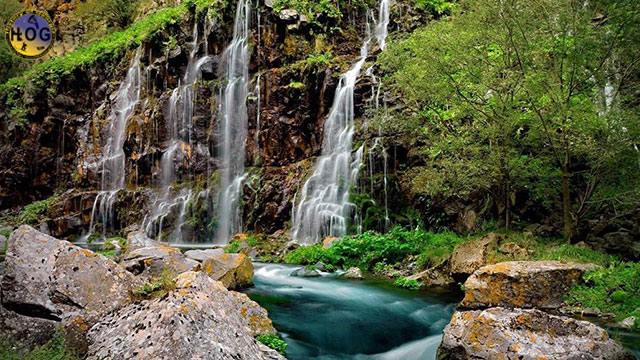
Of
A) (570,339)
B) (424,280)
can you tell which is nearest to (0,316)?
(570,339)

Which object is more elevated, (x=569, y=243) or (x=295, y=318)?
(x=569, y=243)

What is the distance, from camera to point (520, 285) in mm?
8438

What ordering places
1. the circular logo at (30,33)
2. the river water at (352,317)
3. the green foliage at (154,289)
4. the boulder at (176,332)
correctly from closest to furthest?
the boulder at (176,332) → the green foliage at (154,289) → the river water at (352,317) → the circular logo at (30,33)

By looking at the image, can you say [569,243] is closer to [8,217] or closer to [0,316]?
[0,316]

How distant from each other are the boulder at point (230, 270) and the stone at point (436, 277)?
403 centimetres

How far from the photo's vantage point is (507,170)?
40.6 feet

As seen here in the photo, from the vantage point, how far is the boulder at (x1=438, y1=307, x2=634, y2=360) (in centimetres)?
509

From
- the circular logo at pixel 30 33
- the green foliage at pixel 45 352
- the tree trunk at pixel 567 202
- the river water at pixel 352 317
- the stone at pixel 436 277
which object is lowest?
Result: the river water at pixel 352 317

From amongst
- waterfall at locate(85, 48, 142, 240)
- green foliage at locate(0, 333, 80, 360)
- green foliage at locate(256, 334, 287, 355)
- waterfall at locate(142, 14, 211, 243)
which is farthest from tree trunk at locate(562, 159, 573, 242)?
waterfall at locate(85, 48, 142, 240)

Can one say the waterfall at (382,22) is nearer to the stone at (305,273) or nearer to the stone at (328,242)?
the stone at (328,242)

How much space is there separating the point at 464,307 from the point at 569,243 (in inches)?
176

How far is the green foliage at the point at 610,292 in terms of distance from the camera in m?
8.27

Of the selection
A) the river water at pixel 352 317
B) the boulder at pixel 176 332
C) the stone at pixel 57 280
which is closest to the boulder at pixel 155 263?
the river water at pixel 352 317

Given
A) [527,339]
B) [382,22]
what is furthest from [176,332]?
[382,22]
